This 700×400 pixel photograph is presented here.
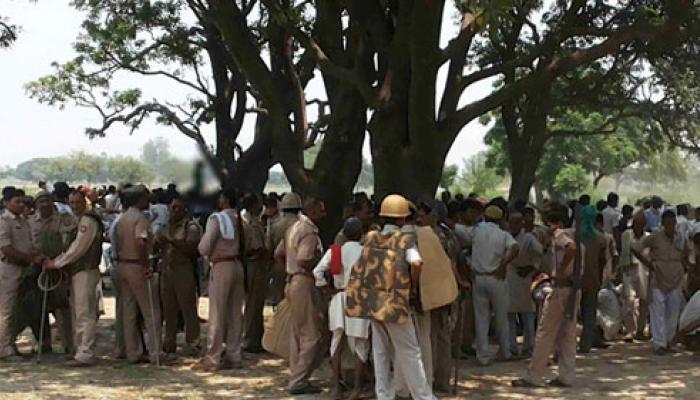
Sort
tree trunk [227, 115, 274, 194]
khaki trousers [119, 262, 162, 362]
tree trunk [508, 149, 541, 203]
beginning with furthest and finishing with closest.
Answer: tree trunk [227, 115, 274, 194] < tree trunk [508, 149, 541, 203] < khaki trousers [119, 262, 162, 362]

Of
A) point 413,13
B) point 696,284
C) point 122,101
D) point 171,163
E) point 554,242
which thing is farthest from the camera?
point 122,101

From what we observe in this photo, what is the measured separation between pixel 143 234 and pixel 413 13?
3.70m

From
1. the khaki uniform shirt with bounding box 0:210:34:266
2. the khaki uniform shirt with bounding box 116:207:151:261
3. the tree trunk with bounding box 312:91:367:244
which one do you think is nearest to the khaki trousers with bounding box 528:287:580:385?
the tree trunk with bounding box 312:91:367:244

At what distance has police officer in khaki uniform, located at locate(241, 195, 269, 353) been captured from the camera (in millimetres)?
10055

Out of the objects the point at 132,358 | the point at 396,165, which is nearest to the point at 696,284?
the point at 396,165

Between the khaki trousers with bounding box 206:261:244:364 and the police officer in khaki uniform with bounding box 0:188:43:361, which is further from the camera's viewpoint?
the police officer in khaki uniform with bounding box 0:188:43:361

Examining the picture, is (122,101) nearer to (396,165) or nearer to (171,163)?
(171,163)

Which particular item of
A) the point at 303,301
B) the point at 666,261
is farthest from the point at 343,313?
the point at 666,261

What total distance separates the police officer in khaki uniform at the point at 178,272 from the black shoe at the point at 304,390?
2292 mm

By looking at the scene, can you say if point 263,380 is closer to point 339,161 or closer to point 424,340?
point 424,340

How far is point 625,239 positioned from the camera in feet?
39.8

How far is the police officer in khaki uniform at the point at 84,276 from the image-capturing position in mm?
9570

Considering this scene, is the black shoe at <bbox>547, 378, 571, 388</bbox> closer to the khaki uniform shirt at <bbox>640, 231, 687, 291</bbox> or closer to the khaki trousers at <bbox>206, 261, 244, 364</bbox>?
the khaki uniform shirt at <bbox>640, 231, 687, 291</bbox>

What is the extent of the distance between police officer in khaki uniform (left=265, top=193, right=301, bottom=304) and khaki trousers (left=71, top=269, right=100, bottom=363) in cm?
198
